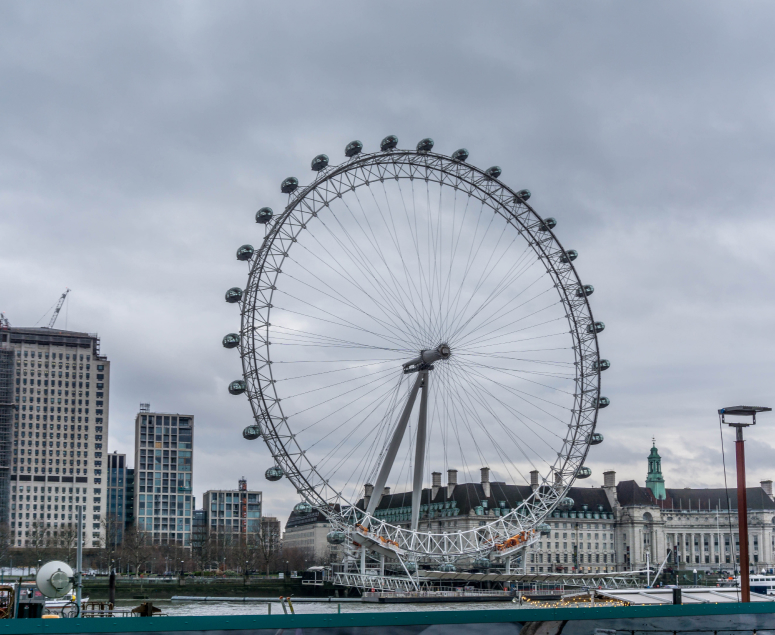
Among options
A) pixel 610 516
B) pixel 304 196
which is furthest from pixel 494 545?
pixel 610 516

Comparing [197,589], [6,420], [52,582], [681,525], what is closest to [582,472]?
[197,589]

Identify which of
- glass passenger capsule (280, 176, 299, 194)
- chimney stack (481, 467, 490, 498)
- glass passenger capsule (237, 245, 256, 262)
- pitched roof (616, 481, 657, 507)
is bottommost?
pitched roof (616, 481, 657, 507)

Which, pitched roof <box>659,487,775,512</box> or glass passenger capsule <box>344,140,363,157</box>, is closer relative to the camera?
glass passenger capsule <box>344,140,363,157</box>

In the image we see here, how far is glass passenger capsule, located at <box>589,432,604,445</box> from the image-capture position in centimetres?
7425

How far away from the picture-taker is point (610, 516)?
6127 inches

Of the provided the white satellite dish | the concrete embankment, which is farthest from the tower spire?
the white satellite dish

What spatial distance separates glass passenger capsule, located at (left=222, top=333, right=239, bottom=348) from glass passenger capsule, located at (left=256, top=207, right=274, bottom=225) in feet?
23.9

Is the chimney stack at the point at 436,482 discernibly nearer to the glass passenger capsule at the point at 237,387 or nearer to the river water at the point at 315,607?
the river water at the point at 315,607

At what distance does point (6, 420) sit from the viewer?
165 meters

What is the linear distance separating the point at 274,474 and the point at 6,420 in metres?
123

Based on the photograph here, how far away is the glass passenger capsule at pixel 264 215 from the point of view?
5853 centimetres

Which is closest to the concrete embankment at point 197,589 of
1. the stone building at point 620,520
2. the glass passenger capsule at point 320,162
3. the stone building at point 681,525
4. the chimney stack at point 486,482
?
the glass passenger capsule at point 320,162

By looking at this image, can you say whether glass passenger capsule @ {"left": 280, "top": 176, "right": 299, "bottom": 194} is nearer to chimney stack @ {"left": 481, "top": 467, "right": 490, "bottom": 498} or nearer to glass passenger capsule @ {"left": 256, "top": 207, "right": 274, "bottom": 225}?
glass passenger capsule @ {"left": 256, "top": 207, "right": 274, "bottom": 225}

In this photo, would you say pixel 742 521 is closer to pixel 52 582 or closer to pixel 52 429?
pixel 52 582
